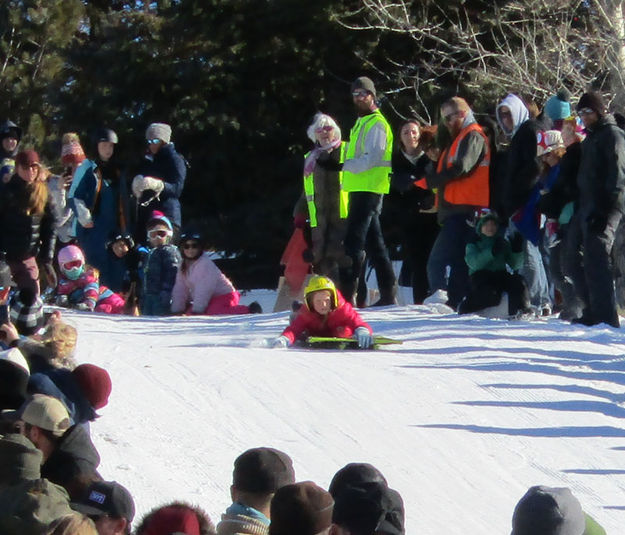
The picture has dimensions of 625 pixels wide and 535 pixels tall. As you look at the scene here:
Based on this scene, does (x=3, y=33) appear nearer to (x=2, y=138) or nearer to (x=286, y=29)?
(x=286, y=29)

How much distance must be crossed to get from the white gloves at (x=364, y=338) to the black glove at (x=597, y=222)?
6.04ft

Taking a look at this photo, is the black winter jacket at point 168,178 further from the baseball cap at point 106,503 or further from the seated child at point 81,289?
the baseball cap at point 106,503

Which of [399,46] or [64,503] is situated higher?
[399,46]

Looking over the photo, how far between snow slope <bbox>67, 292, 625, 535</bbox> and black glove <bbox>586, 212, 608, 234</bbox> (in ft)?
2.28

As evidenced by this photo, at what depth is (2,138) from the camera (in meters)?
14.3

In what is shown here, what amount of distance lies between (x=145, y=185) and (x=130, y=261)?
29.5 inches

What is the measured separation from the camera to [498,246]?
12141 millimetres

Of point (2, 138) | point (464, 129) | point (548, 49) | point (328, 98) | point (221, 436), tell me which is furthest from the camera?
point (548, 49)

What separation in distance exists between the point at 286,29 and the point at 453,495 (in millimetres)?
14137

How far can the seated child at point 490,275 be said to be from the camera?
1209 cm

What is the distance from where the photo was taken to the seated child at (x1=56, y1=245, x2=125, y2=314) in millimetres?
13953

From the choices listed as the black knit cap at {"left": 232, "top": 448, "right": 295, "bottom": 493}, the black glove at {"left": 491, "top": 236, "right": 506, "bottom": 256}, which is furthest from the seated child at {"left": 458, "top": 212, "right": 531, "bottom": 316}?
the black knit cap at {"left": 232, "top": 448, "right": 295, "bottom": 493}

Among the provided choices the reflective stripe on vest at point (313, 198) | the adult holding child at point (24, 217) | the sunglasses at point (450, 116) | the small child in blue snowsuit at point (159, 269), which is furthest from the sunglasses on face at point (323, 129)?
the adult holding child at point (24, 217)

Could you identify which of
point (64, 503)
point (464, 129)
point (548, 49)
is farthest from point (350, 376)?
point (548, 49)
